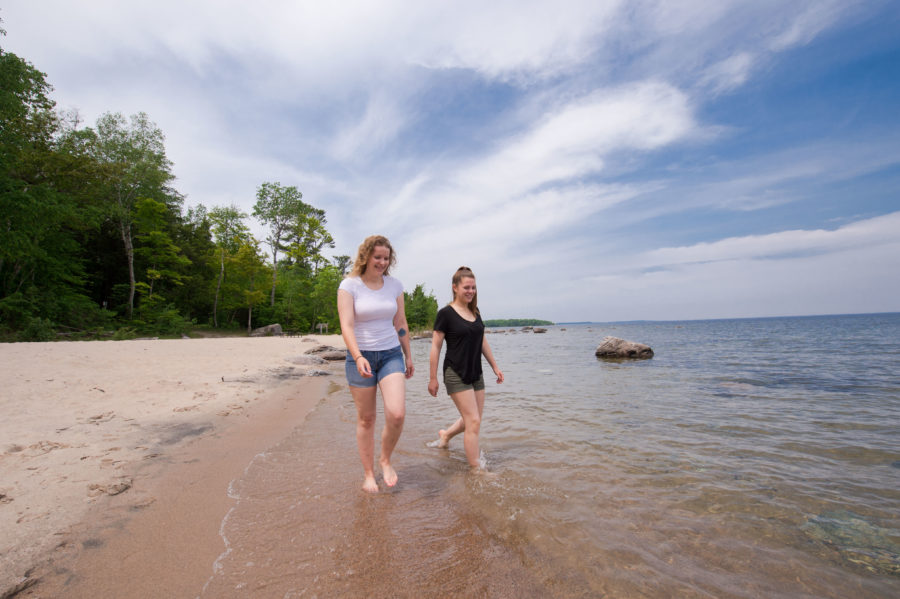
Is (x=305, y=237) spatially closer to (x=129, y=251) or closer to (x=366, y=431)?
(x=129, y=251)

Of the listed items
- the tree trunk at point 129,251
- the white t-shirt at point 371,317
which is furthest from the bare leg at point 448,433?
the tree trunk at point 129,251

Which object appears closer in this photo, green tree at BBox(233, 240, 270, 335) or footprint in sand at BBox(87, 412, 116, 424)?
footprint in sand at BBox(87, 412, 116, 424)

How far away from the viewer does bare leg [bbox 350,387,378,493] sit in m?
3.35

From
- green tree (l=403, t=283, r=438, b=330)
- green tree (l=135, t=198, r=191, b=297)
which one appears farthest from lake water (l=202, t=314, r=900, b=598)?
green tree (l=403, t=283, r=438, b=330)

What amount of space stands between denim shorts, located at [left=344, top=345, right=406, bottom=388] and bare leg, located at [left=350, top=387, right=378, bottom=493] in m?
0.07

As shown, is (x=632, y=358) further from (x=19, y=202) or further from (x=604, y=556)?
(x=19, y=202)

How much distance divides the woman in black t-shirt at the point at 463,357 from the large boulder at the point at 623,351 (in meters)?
15.2

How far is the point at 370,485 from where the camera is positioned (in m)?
3.36

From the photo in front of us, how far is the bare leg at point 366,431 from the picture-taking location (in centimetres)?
335

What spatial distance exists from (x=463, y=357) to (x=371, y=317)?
112cm

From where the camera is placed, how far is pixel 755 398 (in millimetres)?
7871

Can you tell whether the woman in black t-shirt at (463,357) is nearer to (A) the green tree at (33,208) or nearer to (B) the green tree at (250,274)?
(A) the green tree at (33,208)

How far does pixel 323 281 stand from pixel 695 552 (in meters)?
36.7

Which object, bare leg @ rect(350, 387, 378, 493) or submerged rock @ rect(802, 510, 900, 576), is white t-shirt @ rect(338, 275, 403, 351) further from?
submerged rock @ rect(802, 510, 900, 576)
